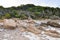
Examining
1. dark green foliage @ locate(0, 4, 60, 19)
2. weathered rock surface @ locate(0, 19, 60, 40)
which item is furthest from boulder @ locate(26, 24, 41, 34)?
dark green foliage @ locate(0, 4, 60, 19)

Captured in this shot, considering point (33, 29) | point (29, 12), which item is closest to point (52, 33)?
point (33, 29)

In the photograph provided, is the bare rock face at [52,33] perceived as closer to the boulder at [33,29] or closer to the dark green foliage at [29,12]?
the boulder at [33,29]

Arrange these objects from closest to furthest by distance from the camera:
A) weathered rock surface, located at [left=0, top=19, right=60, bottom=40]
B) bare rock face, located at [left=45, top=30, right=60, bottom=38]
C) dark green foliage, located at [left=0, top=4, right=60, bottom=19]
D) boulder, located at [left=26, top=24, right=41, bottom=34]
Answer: weathered rock surface, located at [left=0, top=19, right=60, bottom=40] → bare rock face, located at [left=45, top=30, right=60, bottom=38] → boulder, located at [left=26, top=24, right=41, bottom=34] → dark green foliage, located at [left=0, top=4, right=60, bottom=19]

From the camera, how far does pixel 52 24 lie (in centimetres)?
585

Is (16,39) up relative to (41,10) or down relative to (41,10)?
up

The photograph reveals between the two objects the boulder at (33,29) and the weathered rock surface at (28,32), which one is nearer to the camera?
the weathered rock surface at (28,32)

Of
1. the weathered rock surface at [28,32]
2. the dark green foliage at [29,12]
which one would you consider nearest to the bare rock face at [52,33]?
the weathered rock surface at [28,32]

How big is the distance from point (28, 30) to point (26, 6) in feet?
14.0

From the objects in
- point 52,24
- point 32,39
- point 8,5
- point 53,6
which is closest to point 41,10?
Result: point 53,6

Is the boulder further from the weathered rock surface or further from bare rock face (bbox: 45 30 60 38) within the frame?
bare rock face (bbox: 45 30 60 38)

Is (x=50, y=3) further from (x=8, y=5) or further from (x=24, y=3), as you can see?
(x=8, y=5)

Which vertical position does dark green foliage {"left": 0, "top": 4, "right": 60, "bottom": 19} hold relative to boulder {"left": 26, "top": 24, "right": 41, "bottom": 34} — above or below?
below

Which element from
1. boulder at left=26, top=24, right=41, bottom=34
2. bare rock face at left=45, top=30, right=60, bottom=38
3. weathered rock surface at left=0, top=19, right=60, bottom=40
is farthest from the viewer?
boulder at left=26, top=24, right=41, bottom=34

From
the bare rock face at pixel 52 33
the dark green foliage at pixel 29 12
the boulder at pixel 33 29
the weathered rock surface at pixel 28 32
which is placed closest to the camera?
the weathered rock surface at pixel 28 32
